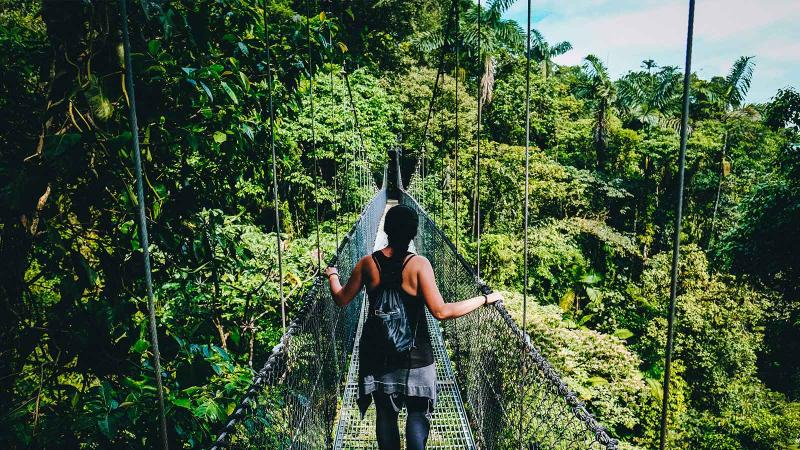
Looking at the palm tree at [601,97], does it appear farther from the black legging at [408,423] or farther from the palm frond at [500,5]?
the black legging at [408,423]

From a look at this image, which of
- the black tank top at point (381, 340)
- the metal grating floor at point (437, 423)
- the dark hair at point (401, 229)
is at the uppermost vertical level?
the dark hair at point (401, 229)

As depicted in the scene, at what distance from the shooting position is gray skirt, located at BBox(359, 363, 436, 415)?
124 centimetres

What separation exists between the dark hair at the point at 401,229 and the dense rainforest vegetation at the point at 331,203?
60cm

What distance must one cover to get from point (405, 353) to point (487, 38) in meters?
13.4

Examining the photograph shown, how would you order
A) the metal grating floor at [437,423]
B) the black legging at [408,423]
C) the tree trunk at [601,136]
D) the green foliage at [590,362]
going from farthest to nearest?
the tree trunk at [601,136]
the green foliage at [590,362]
the metal grating floor at [437,423]
the black legging at [408,423]

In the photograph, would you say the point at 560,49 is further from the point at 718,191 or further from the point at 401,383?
the point at 401,383

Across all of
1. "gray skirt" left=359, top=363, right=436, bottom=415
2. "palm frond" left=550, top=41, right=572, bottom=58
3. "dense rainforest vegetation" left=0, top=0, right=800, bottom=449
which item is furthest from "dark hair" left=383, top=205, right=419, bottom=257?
"palm frond" left=550, top=41, right=572, bottom=58

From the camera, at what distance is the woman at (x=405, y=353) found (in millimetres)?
1222

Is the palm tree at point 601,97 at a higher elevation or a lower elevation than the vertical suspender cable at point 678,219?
higher

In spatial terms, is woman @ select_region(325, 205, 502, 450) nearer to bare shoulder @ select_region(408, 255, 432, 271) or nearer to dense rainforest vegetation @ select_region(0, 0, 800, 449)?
bare shoulder @ select_region(408, 255, 432, 271)

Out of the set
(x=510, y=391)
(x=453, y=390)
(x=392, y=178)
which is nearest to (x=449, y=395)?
(x=453, y=390)

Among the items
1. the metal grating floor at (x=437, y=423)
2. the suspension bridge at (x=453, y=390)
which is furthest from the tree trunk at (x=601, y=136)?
the metal grating floor at (x=437, y=423)

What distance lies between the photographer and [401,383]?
125cm

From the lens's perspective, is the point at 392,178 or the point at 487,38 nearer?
the point at 487,38
